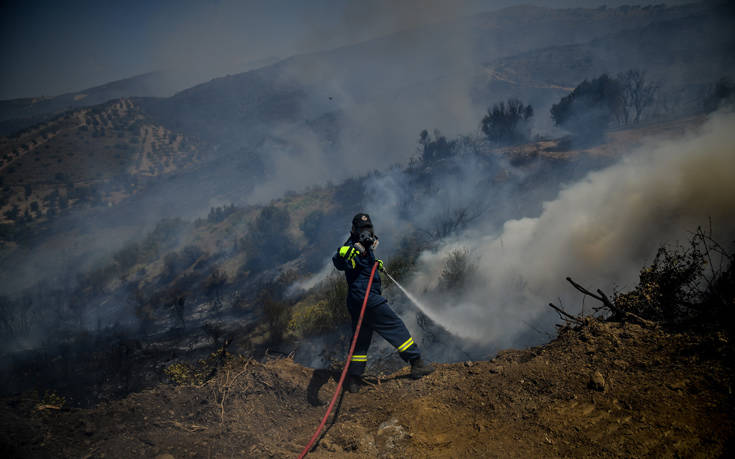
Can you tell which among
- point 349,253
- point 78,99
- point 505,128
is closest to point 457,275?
point 349,253

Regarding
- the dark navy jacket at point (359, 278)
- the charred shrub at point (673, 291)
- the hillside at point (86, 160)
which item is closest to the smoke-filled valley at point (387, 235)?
the charred shrub at point (673, 291)

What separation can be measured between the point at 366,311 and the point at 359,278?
0.46 metres

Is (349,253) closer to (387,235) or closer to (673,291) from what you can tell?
(673,291)

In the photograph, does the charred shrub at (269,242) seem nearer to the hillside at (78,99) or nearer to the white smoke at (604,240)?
the white smoke at (604,240)

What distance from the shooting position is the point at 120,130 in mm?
58281

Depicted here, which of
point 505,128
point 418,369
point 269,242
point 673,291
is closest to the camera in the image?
point 673,291

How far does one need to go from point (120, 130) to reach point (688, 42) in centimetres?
9808

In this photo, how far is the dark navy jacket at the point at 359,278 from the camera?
457cm

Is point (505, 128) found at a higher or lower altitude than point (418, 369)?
higher

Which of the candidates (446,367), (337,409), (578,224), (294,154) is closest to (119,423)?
(337,409)

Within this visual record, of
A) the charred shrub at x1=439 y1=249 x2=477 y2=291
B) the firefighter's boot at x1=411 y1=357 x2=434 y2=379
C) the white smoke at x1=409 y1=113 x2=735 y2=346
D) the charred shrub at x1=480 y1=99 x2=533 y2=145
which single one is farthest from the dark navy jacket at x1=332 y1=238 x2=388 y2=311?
the charred shrub at x1=480 y1=99 x2=533 y2=145

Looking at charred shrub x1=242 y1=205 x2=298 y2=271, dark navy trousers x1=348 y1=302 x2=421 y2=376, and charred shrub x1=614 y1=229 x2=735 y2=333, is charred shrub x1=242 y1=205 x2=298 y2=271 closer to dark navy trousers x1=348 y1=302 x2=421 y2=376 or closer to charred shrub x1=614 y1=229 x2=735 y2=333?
dark navy trousers x1=348 y1=302 x2=421 y2=376

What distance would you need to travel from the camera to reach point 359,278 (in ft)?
15.4

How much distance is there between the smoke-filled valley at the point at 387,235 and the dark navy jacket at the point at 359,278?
117cm
